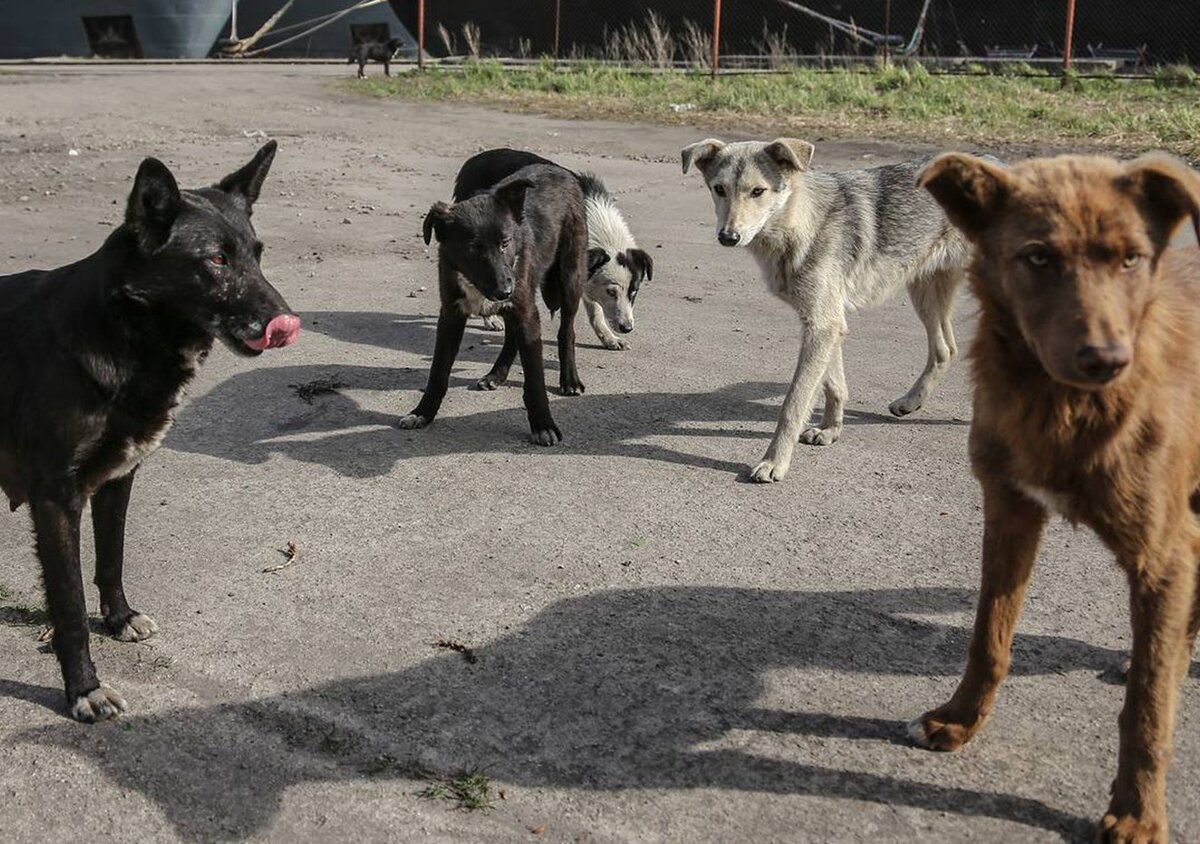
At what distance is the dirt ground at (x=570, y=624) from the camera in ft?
10.9

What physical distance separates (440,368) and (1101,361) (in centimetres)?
414

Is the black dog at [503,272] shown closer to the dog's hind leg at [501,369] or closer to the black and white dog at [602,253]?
the dog's hind leg at [501,369]

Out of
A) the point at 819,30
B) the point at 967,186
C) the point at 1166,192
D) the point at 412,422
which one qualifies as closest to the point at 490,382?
the point at 412,422

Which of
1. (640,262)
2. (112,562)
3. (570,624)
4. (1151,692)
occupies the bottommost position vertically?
(570,624)

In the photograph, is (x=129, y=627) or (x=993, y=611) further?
(x=129, y=627)

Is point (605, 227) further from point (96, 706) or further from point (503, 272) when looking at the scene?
point (96, 706)

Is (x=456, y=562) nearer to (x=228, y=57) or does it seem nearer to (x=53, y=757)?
(x=53, y=757)

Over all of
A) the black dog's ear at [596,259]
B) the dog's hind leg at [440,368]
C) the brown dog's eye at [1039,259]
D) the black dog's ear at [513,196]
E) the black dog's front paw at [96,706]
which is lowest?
the black dog's front paw at [96,706]

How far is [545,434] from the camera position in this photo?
621cm

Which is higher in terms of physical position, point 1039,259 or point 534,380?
point 1039,259

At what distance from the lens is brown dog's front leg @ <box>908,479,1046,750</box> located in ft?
11.1

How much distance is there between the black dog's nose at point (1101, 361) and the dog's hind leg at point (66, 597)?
2801 mm

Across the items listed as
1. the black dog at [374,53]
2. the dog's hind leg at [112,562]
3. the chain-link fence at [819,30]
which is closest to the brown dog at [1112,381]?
the dog's hind leg at [112,562]

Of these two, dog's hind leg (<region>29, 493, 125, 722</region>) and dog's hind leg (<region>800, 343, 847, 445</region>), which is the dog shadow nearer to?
dog's hind leg (<region>29, 493, 125, 722</region>)
